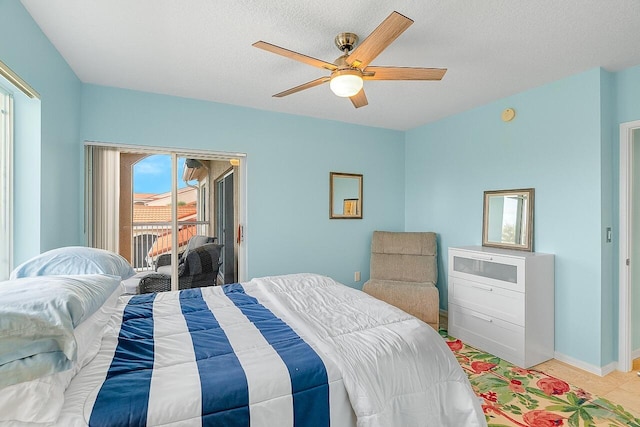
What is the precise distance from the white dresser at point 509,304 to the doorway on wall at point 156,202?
95.1 inches

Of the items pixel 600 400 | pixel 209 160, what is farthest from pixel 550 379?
pixel 209 160

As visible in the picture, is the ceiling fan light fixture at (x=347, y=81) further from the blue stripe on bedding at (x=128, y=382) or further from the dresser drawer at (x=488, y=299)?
the dresser drawer at (x=488, y=299)

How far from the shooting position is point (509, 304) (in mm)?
2729

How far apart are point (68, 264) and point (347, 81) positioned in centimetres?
188

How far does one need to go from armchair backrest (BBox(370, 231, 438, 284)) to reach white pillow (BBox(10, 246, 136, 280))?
2.86 m

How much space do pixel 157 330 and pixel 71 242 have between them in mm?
1754

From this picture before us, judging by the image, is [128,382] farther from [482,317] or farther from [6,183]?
[482,317]

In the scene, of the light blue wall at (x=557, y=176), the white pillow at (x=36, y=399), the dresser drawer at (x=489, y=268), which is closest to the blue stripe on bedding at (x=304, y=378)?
the white pillow at (x=36, y=399)

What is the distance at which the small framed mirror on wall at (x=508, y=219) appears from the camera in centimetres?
299

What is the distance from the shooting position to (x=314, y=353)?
131 cm

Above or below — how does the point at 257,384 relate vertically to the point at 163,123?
below

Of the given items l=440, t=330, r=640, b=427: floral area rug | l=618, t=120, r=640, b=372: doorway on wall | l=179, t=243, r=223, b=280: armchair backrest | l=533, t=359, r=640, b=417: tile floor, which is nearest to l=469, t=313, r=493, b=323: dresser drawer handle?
l=440, t=330, r=640, b=427: floral area rug

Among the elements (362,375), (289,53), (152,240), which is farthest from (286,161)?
(362,375)

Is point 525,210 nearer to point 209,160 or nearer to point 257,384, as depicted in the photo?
point 257,384
